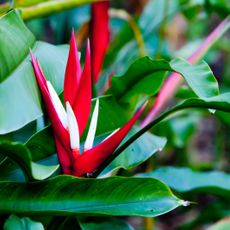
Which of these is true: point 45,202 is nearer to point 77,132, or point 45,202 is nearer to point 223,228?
point 77,132

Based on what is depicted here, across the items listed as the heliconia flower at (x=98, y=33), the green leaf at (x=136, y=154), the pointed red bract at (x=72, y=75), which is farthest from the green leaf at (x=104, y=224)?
the heliconia flower at (x=98, y=33)

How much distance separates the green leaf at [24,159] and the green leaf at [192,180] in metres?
0.39

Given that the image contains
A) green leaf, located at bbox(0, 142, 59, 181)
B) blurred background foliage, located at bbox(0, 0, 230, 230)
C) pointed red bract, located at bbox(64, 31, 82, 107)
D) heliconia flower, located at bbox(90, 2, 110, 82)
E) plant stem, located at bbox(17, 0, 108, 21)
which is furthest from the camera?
blurred background foliage, located at bbox(0, 0, 230, 230)

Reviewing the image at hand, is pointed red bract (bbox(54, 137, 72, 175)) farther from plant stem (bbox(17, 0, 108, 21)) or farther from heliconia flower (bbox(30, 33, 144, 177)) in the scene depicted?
plant stem (bbox(17, 0, 108, 21))

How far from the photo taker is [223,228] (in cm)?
95

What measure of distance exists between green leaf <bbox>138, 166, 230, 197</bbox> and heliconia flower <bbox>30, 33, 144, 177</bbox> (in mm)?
300

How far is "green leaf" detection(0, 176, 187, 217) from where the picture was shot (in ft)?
2.38

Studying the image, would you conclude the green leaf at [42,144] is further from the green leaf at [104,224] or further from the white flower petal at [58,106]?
the green leaf at [104,224]

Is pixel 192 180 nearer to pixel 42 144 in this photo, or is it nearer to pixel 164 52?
pixel 42 144

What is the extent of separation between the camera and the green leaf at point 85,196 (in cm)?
73

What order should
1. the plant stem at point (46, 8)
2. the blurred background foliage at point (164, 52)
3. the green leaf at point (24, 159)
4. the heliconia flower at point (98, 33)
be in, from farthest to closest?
the blurred background foliage at point (164, 52)
the heliconia flower at point (98, 33)
the plant stem at point (46, 8)
the green leaf at point (24, 159)

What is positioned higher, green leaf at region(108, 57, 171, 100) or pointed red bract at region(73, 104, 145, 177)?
green leaf at region(108, 57, 171, 100)

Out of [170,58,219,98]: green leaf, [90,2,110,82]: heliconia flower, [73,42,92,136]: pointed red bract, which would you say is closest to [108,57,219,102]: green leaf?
[170,58,219,98]: green leaf

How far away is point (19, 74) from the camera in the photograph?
75 centimetres
